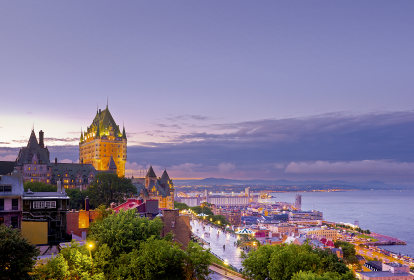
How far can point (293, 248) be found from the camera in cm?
3678

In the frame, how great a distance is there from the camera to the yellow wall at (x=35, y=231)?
130ft

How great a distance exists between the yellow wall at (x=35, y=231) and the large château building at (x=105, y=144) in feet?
319

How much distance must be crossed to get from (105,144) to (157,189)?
97.9 feet

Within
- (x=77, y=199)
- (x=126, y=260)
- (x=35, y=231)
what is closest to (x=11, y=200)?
(x=35, y=231)

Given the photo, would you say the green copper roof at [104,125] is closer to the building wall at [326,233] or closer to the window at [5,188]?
the building wall at [326,233]

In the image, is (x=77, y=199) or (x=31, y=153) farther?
(x=31, y=153)

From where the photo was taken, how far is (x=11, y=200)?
1700 inches

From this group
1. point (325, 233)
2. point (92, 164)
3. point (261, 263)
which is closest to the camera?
point (261, 263)

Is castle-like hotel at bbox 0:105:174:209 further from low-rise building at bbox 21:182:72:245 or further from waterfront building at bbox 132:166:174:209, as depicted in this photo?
low-rise building at bbox 21:182:72:245

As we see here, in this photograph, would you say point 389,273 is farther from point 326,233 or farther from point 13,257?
point 326,233

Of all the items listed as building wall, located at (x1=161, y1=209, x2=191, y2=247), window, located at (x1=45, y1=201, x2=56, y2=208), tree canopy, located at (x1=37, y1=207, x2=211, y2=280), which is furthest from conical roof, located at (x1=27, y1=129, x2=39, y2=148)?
tree canopy, located at (x1=37, y1=207, x2=211, y2=280)

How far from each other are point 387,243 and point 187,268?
5773 inches

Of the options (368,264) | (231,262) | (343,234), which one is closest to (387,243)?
(343,234)

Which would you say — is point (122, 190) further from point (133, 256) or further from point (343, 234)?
point (343, 234)
